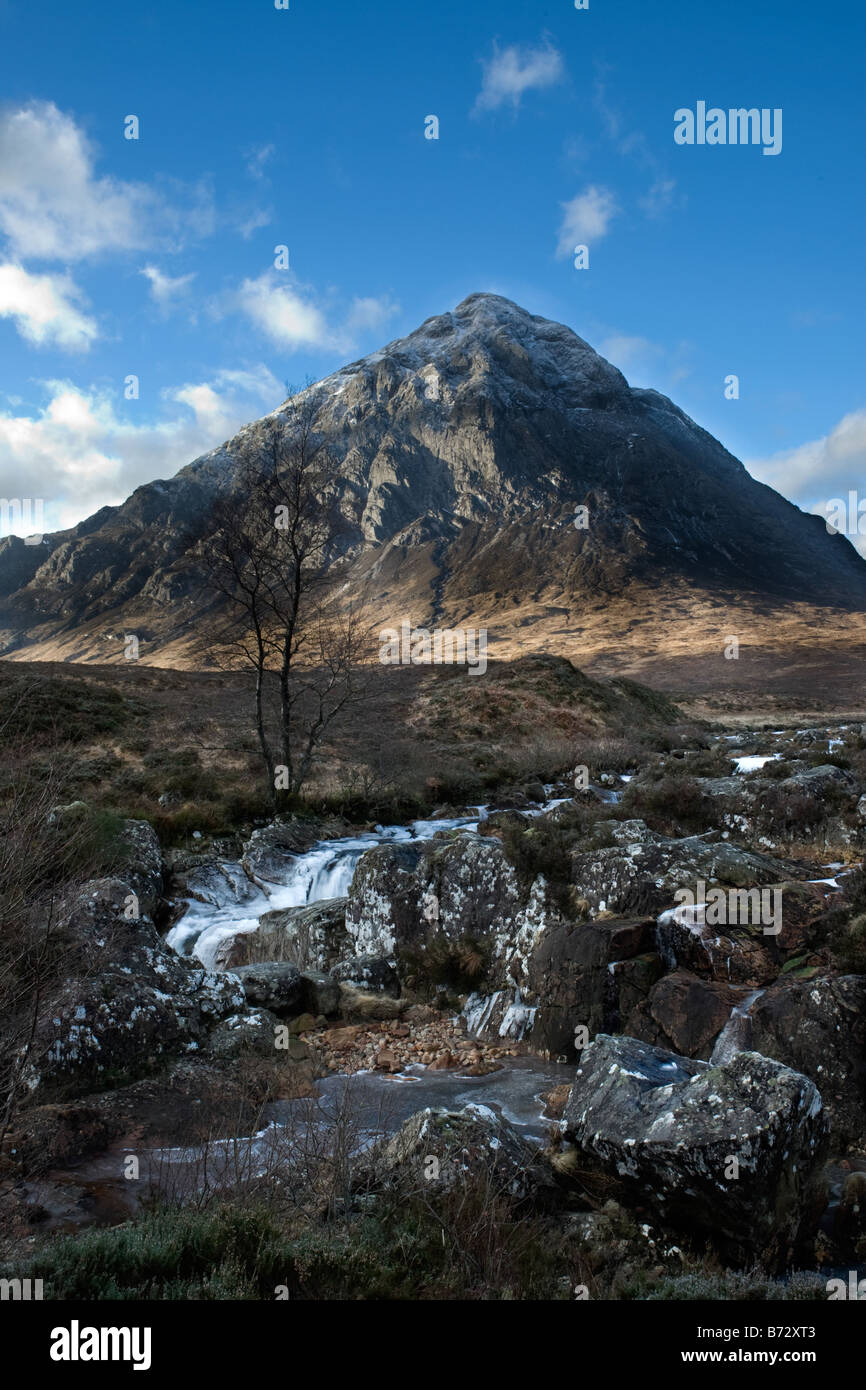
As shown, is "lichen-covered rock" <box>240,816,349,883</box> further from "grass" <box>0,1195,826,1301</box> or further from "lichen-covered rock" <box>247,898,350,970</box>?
"grass" <box>0,1195,826,1301</box>

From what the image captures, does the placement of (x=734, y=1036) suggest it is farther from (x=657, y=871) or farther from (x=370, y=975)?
(x=370, y=975)

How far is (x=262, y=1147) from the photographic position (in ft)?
24.8

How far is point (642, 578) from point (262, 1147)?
5741 inches

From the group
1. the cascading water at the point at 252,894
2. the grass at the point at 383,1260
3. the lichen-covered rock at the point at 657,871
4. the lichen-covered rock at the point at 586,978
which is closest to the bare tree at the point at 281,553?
the cascading water at the point at 252,894

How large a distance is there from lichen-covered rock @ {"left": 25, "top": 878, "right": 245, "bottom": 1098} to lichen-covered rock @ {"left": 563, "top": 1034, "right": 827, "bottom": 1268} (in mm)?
6182

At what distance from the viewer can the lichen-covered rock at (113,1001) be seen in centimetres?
934

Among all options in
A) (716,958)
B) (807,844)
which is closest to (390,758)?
(807,844)

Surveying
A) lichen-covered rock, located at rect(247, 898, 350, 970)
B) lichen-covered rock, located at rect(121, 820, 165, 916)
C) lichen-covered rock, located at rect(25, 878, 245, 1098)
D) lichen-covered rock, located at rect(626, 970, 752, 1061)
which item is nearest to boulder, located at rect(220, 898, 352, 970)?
lichen-covered rock, located at rect(247, 898, 350, 970)

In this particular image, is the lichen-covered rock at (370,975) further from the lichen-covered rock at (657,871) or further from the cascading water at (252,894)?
the lichen-covered rock at (657,871)

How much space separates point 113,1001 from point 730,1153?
790cm

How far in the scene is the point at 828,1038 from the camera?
26.2ft

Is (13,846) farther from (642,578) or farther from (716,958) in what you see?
(642,578)

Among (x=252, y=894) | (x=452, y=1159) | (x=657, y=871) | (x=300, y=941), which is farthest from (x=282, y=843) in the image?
(x=452, y=1159)

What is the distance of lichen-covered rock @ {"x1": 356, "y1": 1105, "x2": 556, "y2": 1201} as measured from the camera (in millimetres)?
6176
